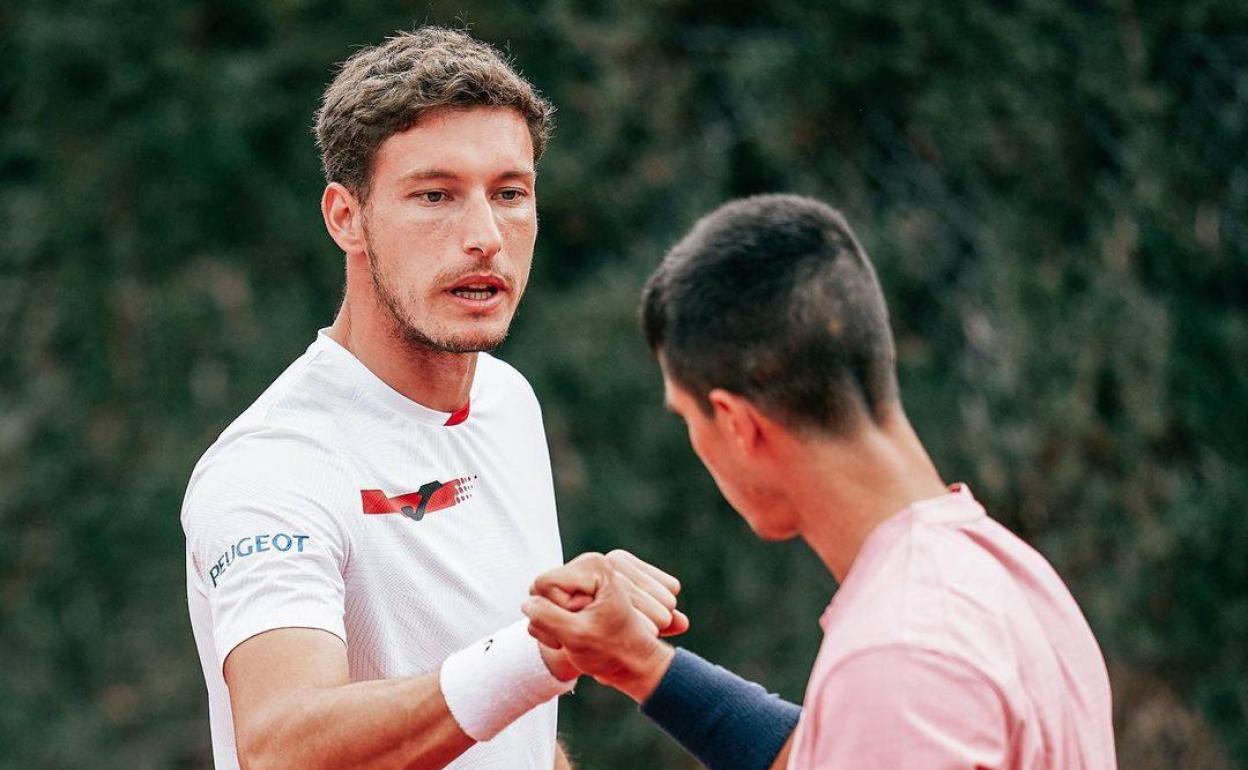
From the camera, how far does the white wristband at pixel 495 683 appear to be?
8.30 ft

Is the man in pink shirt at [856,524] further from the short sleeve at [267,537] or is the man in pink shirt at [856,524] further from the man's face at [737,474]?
the short sleeve at [267,537]

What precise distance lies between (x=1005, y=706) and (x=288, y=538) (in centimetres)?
123

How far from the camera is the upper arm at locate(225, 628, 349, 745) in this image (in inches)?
99.3

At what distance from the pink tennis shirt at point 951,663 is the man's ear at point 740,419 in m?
0.20

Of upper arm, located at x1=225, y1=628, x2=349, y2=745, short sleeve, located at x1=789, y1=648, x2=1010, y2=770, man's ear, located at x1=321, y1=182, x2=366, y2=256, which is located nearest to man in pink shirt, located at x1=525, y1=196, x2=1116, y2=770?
short sleeve, located at x1=789, y1=648, x2=1010, y2=770

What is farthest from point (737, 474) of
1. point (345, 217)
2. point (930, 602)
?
point (345, 217)

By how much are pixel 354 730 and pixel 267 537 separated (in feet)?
1.16

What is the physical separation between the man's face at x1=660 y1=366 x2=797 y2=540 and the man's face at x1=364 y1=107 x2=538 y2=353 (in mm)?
815

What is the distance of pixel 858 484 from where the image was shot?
2.16 metres

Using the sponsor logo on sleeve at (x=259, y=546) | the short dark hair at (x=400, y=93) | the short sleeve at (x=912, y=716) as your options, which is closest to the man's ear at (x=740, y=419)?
the short sleeve at (x=912, y=716)

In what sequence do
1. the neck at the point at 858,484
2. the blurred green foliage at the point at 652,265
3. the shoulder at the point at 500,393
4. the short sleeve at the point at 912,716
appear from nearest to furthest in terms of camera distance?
the short sleeve at the point at 912,716 → the neck at the point at 858,484 → the shoulder at the point at 500,393 → the blurred green foliage at the point at 652,265

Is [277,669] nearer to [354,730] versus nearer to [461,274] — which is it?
[354,730]

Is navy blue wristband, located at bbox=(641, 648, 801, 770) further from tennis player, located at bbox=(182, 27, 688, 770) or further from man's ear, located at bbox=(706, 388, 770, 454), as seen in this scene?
man's ear, located at bbox=(706, 388, 770, 454)

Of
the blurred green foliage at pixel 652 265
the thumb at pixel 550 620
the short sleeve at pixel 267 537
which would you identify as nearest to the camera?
the thumb at pixel 550 620
